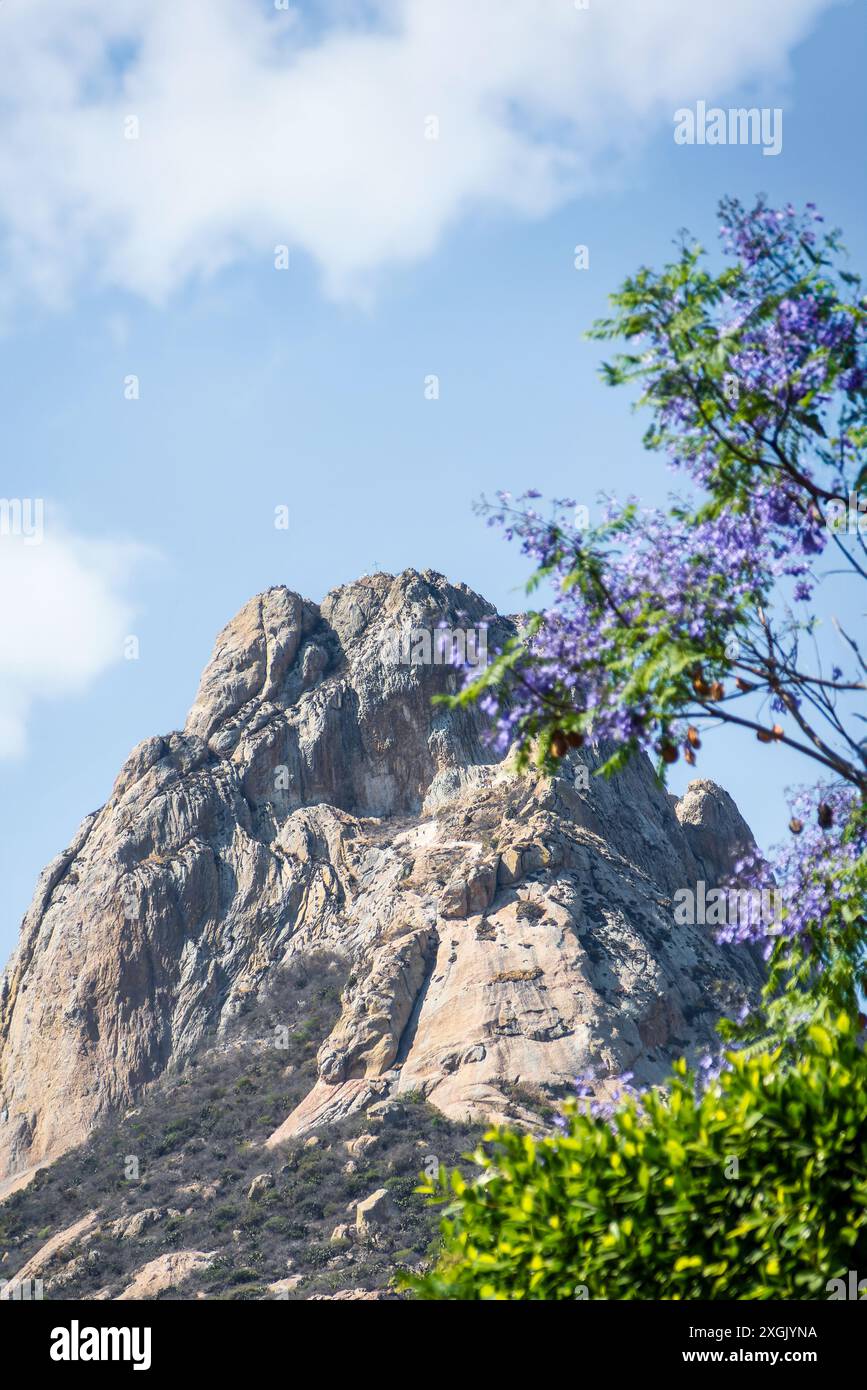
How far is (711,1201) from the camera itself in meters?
8.30

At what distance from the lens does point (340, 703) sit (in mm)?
96188

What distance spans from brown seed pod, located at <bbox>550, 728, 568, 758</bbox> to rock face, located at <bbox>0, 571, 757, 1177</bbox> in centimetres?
4648

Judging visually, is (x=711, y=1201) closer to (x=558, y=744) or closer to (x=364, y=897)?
(x=558, y=744)

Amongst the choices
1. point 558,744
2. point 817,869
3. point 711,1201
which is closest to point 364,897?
point 817,869

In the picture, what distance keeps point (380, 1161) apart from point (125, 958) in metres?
32.8

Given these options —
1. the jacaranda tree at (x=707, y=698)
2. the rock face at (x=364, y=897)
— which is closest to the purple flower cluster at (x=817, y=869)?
the jacaranda tree at (x=707, y=698)

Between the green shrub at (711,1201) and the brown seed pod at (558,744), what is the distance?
3.02 m

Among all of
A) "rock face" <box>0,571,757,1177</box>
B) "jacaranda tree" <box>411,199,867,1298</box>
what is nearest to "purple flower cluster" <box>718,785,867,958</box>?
"jacaranda tree" <box>411,199,867,1298</box>

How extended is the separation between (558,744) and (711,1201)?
156 inches

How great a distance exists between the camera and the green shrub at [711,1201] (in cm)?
803

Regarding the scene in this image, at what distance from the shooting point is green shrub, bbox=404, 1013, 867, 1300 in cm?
803

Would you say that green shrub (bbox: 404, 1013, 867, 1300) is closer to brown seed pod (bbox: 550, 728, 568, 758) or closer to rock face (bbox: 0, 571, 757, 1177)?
brown seed pod (bbox: 550, 728, 568, 758)

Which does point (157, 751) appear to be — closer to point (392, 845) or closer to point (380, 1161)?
point (392, 845)

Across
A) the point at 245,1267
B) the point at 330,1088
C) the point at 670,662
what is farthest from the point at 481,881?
the point at 670,662
